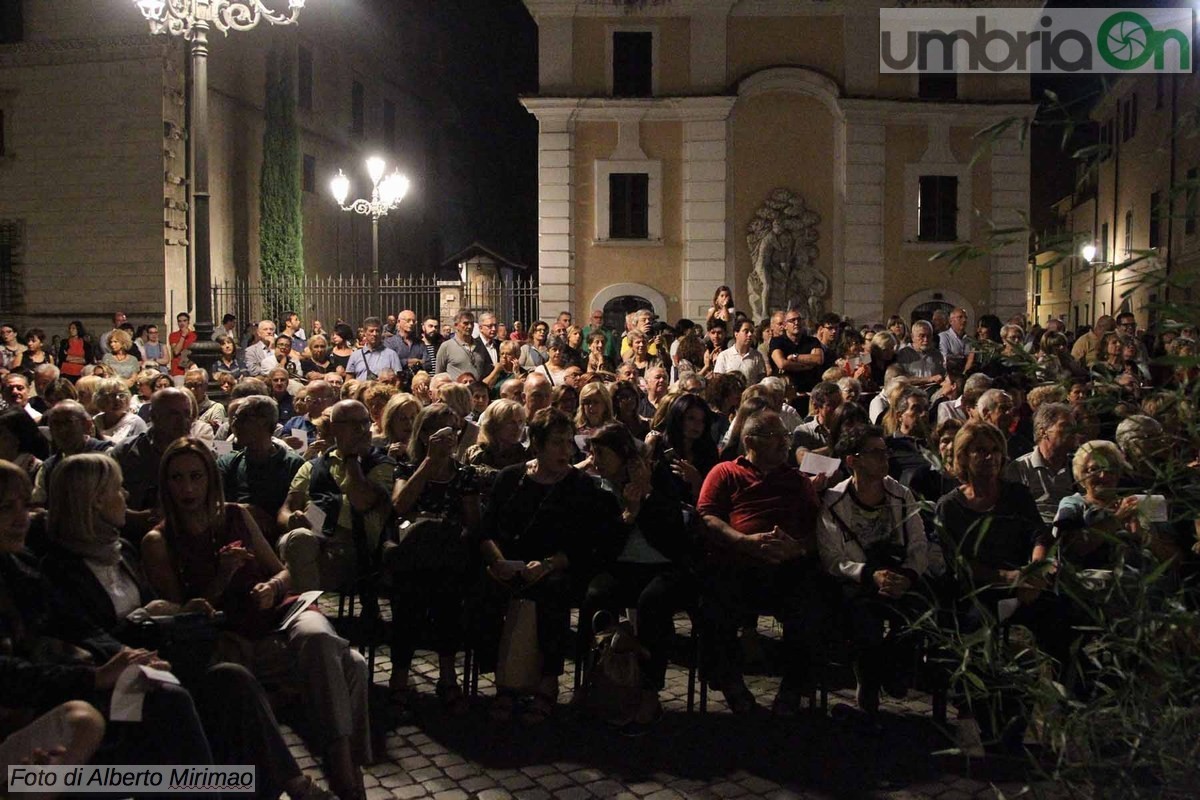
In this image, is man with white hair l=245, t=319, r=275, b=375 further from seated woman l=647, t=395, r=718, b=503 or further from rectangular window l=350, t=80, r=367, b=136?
rectangular window l=350, t=80, r=367, b=136

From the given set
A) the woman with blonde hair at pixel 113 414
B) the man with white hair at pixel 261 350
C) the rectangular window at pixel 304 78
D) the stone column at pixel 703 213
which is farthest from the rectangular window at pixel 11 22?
the woman with blonde hair at pixel 113 414

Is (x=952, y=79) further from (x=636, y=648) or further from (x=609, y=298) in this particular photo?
(x=636, y=648)

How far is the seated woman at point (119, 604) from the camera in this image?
4391mm

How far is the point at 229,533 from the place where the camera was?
16.7ft

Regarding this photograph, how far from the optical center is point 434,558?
6.16 meters

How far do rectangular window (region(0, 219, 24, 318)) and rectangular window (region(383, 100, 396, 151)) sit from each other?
14373mm

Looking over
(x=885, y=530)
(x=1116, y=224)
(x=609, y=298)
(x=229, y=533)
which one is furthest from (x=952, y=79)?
(x=229, y=533)

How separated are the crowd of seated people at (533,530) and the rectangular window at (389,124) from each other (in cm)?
2932

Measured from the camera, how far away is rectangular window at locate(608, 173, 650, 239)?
25609mm

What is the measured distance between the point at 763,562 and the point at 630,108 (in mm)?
20486

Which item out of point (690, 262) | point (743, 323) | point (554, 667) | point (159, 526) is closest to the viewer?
point (159, 526)

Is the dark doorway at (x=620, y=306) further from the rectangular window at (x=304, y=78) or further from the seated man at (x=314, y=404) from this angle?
the seated man at (x=314, y=404)

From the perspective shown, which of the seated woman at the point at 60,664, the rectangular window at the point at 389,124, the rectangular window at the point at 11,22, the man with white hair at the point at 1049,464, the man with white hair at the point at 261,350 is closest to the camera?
the seated woman at the point at 60,664

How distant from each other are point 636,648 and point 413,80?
3635 cm
